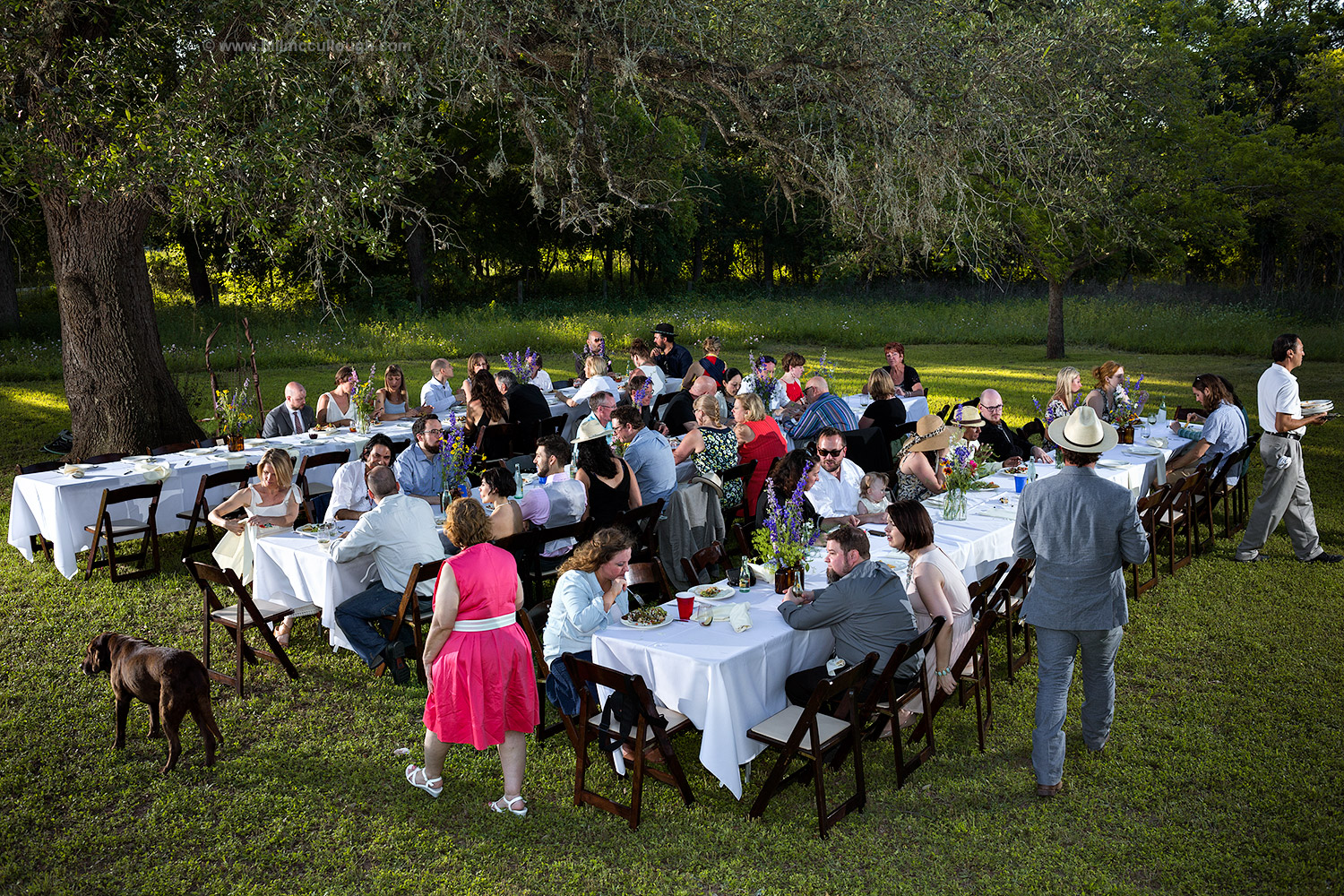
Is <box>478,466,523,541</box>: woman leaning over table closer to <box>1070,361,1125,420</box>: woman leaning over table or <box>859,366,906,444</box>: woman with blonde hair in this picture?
<box>859,366,906,444</box>: woman with blonde hair

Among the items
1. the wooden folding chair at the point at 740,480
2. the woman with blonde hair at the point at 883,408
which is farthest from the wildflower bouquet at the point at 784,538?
the woman with blonde hair at the point at 883,408

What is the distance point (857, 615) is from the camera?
14.7ft

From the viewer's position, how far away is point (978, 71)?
908 cm

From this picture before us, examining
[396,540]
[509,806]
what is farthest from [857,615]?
[396,540]

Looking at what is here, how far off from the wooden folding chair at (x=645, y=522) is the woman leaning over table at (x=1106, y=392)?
4656 millimetres

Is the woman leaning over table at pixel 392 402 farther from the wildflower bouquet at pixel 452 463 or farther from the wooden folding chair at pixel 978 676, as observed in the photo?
the wooden folding chair at pixel 978 676

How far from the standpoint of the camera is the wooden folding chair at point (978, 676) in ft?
16.1

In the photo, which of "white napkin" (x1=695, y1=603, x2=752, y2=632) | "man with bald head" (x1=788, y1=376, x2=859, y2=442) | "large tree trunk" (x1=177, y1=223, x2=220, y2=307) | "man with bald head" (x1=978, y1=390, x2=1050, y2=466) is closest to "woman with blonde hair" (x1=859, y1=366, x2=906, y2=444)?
"man with bald head" (x1=788, y1=376, x2=859, y2=442)

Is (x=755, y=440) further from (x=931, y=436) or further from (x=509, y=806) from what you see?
(x=509, y=806)

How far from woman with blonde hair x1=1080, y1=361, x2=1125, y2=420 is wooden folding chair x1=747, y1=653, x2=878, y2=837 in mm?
5738

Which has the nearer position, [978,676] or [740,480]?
[978,676]

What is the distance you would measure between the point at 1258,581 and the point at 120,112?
10.6 m

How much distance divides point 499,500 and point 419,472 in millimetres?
1563

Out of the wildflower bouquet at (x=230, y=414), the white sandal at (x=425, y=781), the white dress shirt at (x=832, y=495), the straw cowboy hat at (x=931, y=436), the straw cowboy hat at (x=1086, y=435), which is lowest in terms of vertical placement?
the white sandal at (x=425, y=781)
